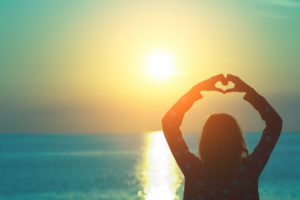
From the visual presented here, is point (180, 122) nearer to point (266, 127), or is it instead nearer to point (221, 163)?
point (221, 163)

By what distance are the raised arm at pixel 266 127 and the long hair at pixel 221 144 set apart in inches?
5.5

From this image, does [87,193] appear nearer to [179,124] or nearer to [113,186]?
[113,186]

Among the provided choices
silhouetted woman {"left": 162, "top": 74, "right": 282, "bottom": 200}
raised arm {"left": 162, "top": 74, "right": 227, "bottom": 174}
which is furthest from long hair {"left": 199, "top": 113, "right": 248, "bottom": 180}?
raised arm {"left": 162, "top": 74, "right": 227, "bottom": 174}

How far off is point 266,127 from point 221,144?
458 millimetres

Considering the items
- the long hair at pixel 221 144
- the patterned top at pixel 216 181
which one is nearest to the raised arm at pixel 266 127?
the patterned top at pixel 216 181

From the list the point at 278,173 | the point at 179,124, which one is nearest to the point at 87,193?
the point at 278,173

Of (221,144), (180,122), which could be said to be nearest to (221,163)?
(221,144)

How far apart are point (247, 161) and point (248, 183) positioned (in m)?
0.16

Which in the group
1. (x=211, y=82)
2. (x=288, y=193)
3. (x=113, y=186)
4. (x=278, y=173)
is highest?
(x=211, y=82)

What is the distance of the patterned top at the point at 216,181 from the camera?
3883 millimetres

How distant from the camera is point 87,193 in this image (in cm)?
4731

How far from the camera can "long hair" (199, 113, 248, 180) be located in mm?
3877

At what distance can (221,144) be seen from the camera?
12.7ft

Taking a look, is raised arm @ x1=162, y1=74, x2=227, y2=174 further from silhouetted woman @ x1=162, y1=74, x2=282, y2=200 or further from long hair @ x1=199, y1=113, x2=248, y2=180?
long hair @ x1=199, y1=113, x2=248, y2=180
